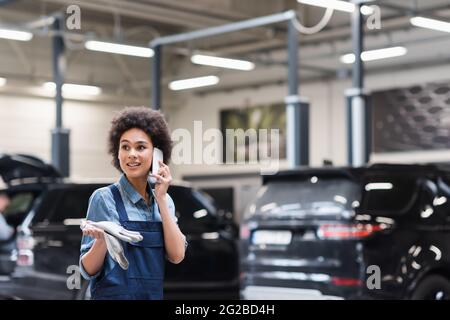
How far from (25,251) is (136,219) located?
5.39 m

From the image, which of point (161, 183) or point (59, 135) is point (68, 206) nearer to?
point (59, 135)

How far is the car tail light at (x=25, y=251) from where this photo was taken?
24.6 feet

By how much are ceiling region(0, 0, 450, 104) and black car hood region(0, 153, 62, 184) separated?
2.97 metres

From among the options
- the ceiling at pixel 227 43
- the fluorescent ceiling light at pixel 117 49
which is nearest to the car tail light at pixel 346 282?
the fluorescent ceiling light at pixel 117 49

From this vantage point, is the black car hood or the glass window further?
the black car hood

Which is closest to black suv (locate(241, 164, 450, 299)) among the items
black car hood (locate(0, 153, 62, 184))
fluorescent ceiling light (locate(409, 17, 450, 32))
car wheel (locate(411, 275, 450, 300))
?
car wheel (locate(411, 275, 450, 300))

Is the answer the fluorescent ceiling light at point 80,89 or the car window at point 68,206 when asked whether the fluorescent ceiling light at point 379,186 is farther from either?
the car window at point 68,206

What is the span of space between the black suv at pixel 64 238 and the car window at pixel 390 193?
4.85 feet

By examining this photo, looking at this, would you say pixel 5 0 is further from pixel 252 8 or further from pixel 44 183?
pixel 252 8

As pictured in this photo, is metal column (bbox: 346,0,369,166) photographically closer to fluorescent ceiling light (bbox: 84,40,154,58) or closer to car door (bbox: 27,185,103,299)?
car door (bbox: 27,185,103,299)

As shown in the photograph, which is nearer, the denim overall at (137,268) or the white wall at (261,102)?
the denim overall at (137,268)

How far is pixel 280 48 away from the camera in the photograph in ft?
64.6

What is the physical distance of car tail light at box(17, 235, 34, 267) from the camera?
7496 millimetres

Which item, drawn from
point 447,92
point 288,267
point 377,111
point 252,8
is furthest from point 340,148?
point 288,267
